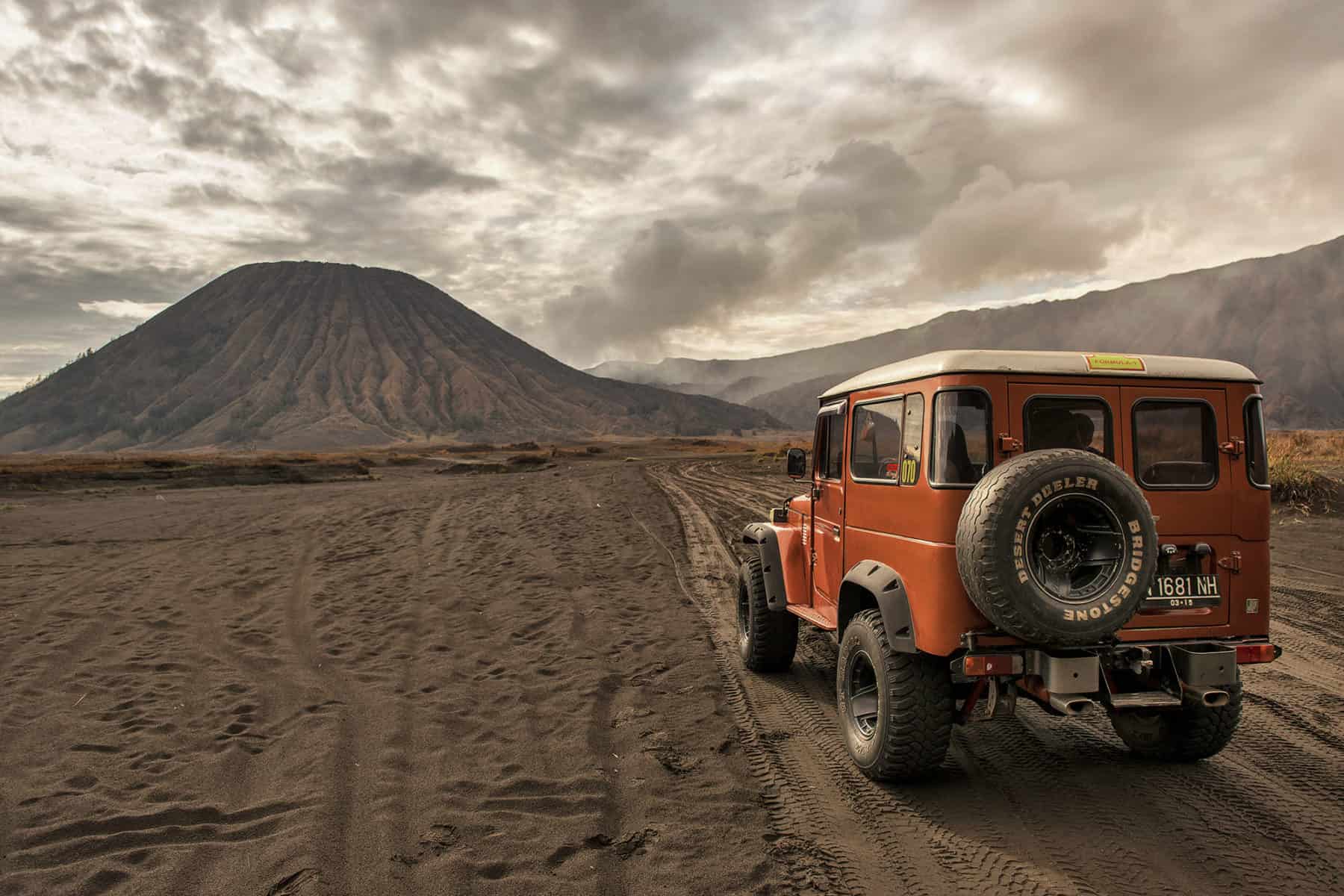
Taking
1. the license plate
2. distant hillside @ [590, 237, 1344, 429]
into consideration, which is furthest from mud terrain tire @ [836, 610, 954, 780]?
distant hillside @ [590, 237, 1344, 429]

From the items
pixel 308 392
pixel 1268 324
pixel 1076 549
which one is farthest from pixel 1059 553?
pixel 1268 324

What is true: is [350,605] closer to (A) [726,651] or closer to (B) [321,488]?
(A) [726,651]

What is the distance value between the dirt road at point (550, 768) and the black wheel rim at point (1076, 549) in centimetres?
132

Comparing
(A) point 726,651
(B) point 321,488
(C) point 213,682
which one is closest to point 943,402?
(A) point 726,651

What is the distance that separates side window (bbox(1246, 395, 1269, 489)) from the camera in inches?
178

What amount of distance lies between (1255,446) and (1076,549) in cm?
144

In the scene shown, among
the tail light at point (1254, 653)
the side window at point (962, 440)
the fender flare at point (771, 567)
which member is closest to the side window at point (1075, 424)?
the side window at point (962, 440)

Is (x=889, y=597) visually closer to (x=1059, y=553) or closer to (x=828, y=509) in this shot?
(x=1059, y=553)

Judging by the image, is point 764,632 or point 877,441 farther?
point 764,632

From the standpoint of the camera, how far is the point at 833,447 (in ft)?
20.1

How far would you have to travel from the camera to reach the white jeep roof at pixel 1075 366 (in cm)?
437

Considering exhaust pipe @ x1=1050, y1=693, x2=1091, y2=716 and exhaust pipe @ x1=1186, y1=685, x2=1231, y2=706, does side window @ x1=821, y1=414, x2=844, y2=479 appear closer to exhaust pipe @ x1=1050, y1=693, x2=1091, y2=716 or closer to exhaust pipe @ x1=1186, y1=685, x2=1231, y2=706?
exhaust pipe @ x1=1050, y1=693, x2=1091, y2=716

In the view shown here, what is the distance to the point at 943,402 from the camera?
4418mm

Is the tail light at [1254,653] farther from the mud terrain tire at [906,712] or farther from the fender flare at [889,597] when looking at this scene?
the fender flare at [889,597]
